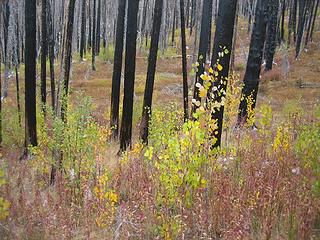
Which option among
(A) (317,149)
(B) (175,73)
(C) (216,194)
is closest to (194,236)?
(C) (216,194)

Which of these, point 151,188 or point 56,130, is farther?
point 56,130

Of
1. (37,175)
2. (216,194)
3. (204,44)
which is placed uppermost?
(204,44)

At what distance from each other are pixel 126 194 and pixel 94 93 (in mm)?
17249

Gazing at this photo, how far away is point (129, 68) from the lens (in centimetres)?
896

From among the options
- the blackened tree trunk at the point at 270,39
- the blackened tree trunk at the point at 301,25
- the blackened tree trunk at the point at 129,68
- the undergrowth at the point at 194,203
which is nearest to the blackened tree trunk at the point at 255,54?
the blackened tree trunk at the point at 129,68

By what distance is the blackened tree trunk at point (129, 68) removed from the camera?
28.5ft

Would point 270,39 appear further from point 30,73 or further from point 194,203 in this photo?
point 194,203

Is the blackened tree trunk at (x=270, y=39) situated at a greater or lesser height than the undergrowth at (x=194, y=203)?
greater

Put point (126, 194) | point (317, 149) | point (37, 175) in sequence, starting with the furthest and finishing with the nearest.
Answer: point (37, 175), point (126, 194), point (317, 149)

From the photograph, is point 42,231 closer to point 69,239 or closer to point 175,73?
point 69,239

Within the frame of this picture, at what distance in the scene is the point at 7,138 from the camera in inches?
523

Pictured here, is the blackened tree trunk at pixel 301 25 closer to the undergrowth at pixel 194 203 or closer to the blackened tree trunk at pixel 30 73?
the blackened tree trunk at pixel 30 73

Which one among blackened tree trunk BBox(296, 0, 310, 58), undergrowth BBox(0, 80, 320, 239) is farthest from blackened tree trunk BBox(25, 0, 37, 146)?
blackened tree trunk BBox(296, 0, 310, 58)

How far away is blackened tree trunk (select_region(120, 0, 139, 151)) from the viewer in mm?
8680
